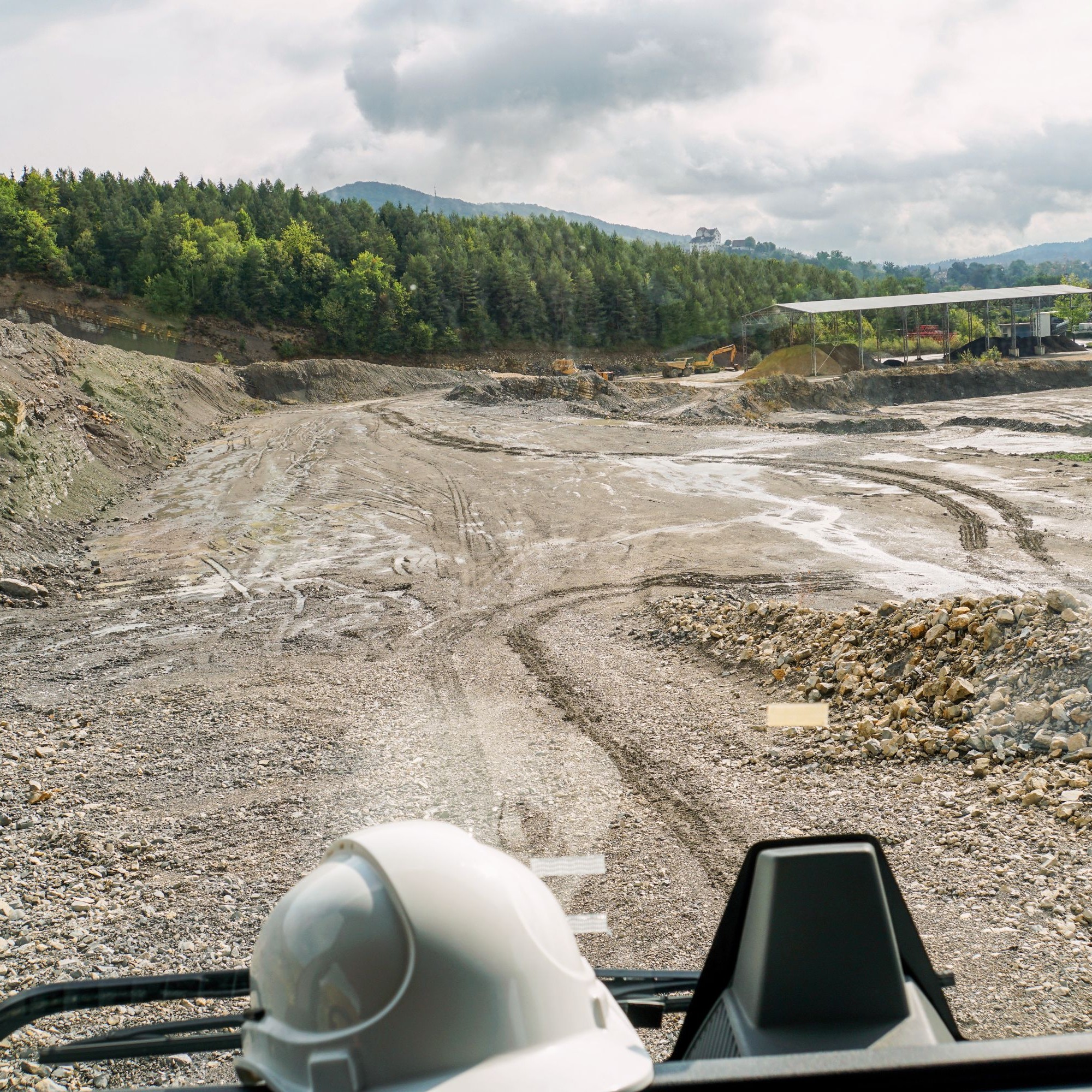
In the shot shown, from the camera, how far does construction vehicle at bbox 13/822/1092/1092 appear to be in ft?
4.65

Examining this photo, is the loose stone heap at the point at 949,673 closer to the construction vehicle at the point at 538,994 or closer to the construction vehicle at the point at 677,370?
the construction vehicle at the point at 538,994

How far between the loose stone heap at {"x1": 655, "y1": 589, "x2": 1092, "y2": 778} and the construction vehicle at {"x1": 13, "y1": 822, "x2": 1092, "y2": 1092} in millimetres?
4805

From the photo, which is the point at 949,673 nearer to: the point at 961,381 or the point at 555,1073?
the point at 555,1073

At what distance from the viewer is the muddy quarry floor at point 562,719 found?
15.3 feet

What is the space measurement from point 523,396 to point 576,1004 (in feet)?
120

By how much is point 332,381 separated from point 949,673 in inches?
1559

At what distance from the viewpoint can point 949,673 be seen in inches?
278

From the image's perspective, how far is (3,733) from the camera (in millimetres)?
7855

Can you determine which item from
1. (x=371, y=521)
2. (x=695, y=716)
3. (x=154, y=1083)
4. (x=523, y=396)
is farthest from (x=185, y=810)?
(x=523, y=396)

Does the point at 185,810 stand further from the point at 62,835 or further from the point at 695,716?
the point at 695,716

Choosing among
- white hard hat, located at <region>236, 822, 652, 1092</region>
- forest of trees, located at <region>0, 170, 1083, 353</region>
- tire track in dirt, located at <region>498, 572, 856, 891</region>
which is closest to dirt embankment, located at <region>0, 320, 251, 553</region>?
tire track in dirt, located at <region>498, 572, 856, 891</region>

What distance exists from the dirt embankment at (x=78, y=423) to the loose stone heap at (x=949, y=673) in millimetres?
12858

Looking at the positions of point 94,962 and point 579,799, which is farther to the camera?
point 579,799

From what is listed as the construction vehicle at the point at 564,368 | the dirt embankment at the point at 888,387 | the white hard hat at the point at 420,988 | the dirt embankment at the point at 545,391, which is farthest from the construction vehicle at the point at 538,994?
the construction vehicle at the point at 564,368
